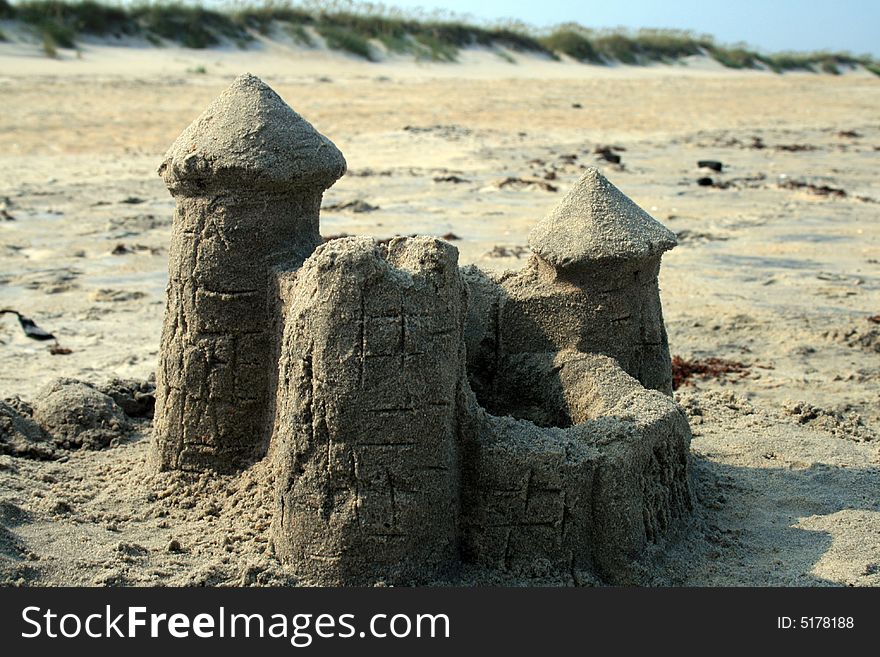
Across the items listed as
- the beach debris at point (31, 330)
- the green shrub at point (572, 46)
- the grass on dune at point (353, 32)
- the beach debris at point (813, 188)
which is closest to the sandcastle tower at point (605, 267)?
the beach debris at point (31, 330)

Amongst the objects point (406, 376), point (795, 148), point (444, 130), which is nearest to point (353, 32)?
point (444, 130)

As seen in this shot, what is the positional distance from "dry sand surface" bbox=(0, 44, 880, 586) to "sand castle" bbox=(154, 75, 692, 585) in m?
0.20

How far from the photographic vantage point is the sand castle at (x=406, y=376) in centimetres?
396

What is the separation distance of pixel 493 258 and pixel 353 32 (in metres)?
23.0

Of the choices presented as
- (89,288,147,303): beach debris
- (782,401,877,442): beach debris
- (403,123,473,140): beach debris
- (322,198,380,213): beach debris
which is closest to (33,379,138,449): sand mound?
(89,288,147,303): beach debris

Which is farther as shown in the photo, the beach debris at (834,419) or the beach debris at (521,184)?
the beach debris at (521,184)

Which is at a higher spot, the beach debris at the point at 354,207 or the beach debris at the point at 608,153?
the beach debris at the point at 608,153

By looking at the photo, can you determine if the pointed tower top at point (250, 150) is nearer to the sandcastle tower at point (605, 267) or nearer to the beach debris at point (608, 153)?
the sandcastle tower at point (605, 267)

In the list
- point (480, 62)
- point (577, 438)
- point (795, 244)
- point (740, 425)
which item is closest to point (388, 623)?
point (577, 438)

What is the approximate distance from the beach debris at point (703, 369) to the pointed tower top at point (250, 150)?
3.23 m

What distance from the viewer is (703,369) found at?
734cm

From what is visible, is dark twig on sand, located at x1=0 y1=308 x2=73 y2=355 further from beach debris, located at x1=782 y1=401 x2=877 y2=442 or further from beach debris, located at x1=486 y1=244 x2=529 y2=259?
beach debris, located at x1=782 y1=401 x2=877 y2=442

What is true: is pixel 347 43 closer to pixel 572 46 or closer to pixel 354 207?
pixel 572 46

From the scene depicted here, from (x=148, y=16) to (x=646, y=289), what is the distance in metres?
25.2
